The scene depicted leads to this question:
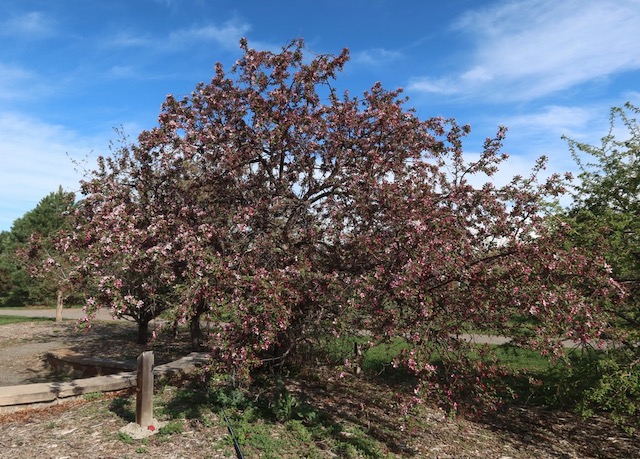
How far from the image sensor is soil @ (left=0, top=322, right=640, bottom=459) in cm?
502

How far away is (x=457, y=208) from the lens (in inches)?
232

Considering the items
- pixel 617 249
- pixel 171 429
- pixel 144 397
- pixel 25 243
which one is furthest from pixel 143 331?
pixel 25 243

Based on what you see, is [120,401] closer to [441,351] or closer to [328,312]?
[328,312]

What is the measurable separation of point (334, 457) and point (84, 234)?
4.14 metres

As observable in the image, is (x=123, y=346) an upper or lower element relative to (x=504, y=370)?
lower

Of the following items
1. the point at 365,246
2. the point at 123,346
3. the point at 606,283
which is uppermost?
the point at 365,246

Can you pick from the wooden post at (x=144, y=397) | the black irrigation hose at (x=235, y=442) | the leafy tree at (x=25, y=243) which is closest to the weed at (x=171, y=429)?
the wooden post at (x=144, y=397)

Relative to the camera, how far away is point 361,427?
6.14 metres

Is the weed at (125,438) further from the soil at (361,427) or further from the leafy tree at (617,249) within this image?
the leafy tree at (617,249)

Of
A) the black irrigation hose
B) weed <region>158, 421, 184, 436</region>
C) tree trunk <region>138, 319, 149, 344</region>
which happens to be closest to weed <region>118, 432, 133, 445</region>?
weed <region>158, 421, 184, 436</region>

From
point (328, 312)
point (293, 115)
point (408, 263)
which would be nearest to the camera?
point (408, 263)

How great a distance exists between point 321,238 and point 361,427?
2616mm

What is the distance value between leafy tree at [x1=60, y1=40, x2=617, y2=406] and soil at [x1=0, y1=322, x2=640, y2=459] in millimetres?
789

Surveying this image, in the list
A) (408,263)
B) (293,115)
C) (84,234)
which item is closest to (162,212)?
(84,234)
